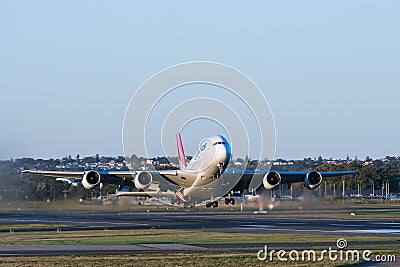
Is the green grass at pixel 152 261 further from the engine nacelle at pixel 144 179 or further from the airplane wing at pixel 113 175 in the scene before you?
the engine nacelle at pixel 144 179

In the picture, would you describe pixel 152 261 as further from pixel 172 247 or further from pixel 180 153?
pixel 180 153

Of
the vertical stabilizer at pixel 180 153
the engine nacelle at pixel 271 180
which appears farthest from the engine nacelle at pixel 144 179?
the vertical stabilizer at pixel 180 153

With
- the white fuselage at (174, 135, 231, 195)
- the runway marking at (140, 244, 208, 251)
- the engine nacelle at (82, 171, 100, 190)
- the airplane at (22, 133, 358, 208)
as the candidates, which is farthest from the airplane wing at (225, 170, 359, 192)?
the runway marking at (140, 244, 208, 251)

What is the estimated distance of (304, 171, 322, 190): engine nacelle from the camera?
78250 mm

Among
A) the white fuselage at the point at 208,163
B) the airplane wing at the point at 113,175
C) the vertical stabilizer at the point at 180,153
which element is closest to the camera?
the white fuselage at the point at 208,163

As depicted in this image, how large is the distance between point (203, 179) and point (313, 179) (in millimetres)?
13055

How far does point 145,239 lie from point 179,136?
49527mm

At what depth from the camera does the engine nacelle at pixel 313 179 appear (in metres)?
78.2

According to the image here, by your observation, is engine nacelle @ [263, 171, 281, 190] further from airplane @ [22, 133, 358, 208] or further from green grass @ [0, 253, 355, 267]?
green grass @ [0, 253, 355, 267]

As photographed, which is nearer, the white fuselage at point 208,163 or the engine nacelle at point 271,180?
the white fuselage at point 208,163

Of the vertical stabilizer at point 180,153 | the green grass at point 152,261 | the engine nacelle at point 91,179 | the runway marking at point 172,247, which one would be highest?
the vertical stabilizer at point 180,153

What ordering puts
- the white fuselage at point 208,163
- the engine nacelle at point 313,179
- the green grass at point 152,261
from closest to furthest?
1. the green grass at point 152,261
2. the white fuselage at point 208,163
3. the engine nacelle at point 313,179

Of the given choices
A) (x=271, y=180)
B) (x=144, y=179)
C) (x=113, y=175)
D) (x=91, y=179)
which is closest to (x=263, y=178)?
(x=271, y=180)

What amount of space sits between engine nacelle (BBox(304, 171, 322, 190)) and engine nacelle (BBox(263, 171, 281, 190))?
11.9 ft
